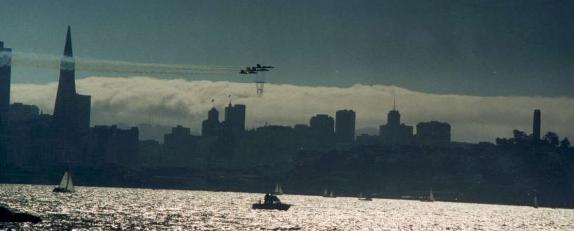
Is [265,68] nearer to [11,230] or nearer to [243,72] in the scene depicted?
[243,72]

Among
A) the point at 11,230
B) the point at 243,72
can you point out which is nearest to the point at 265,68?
the point at 243,72

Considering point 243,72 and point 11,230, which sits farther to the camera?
point 11,230

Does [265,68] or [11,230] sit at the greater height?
[265,68]

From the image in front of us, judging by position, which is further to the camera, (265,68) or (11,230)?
(11,230)

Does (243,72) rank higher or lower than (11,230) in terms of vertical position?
higher
